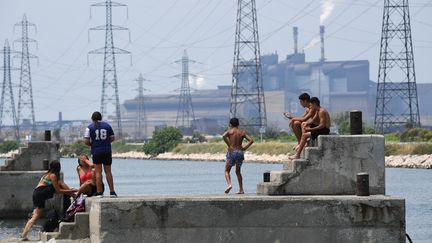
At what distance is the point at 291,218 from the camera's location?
2317cm

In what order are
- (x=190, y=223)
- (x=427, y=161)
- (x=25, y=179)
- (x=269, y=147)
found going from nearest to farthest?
(x=190, y=223) < (x=25, y=179) < (x=427, y=161) < (x=269, y=147)

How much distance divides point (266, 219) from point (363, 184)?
1.77m

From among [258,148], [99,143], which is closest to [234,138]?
[99,143]

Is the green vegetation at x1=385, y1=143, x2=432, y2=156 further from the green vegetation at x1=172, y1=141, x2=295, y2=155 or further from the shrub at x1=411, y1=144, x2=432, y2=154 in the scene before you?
the green vegetation at x1=172, y1=141, x2=295, y2=155

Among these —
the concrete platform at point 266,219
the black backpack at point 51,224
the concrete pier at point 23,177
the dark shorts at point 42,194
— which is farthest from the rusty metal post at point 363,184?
the concrete pier at point 23,177

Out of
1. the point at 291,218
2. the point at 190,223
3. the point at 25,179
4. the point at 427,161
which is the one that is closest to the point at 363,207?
the point at 291,218

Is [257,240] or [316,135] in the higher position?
[316,135]

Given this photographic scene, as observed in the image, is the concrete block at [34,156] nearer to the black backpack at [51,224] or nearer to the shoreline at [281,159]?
the black backpack at [51,224]

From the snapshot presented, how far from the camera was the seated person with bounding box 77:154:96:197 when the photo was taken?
2589 cm

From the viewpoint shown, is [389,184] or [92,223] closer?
[92,223]

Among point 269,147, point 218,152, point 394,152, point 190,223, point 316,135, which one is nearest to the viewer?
point 190,223

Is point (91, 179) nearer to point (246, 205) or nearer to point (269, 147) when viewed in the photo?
point (246, 205)

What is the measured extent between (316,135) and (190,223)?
3.24 meters

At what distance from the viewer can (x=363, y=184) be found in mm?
23312
